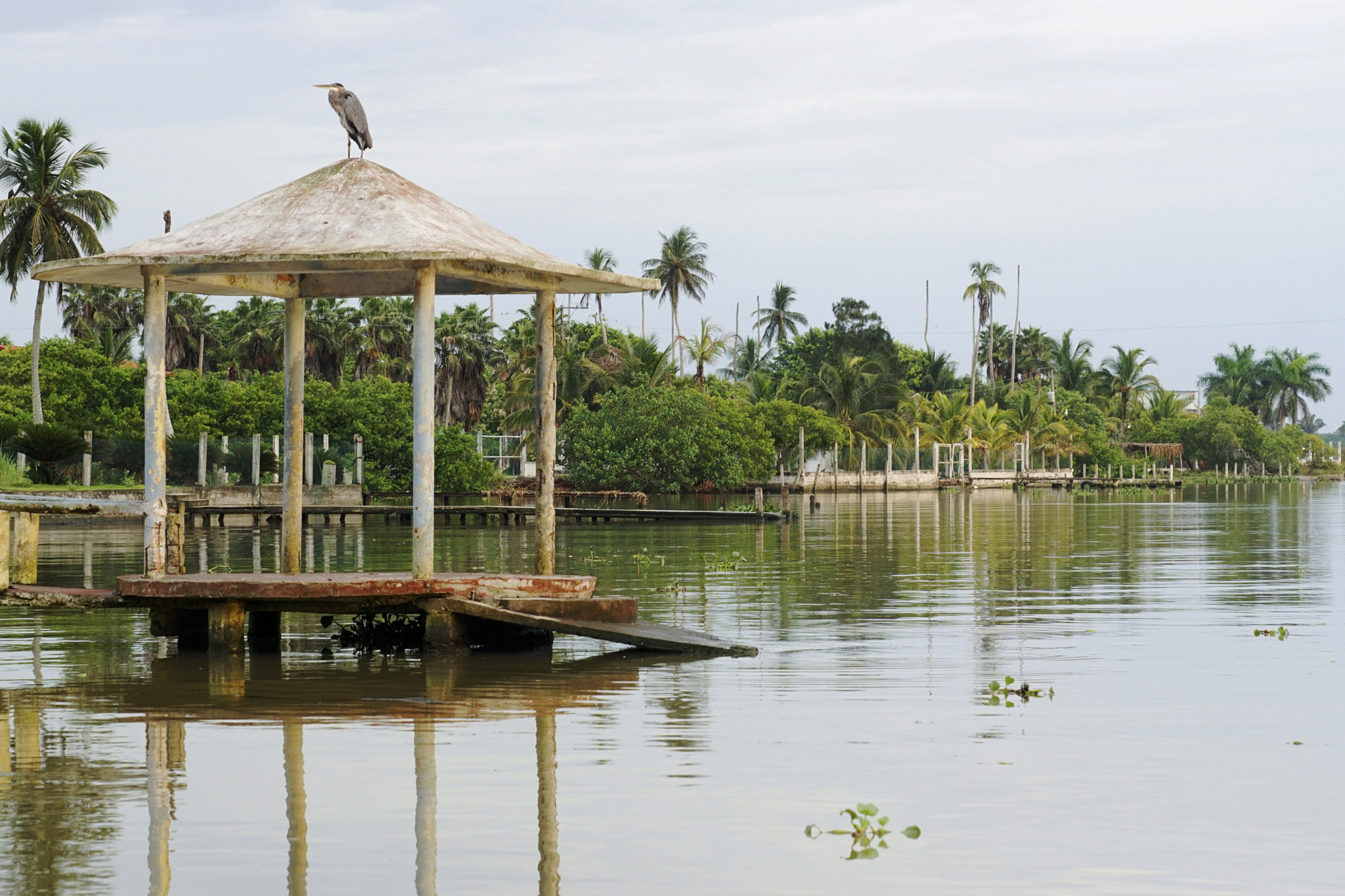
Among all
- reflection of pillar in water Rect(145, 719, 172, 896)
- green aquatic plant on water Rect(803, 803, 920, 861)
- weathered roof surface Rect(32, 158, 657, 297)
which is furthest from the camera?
weathered roof surface Rect(32, 158, 657, 297)

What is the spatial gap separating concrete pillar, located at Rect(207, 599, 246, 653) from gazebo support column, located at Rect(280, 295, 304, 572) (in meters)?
1.22

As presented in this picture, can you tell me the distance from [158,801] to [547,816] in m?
1.93

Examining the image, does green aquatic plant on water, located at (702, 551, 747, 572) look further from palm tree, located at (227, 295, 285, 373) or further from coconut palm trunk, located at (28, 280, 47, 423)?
palm tree, located at (227, 295, 285, 373)

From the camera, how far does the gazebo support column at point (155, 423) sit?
A: 12.6 m

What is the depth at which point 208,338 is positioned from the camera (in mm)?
72750

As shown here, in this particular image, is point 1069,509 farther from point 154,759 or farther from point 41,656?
point 154,759

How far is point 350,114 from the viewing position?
1329cm

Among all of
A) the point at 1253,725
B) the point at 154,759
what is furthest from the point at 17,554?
the point at 1253,725

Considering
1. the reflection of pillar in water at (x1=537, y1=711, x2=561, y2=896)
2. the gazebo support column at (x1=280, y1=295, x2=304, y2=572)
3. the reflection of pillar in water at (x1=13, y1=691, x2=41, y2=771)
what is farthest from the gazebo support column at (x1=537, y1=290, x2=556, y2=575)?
the reflection of pillar in water at (x1=13, y1=691, x2=41, y2=771)

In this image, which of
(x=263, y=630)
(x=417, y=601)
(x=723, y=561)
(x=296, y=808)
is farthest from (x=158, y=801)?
(x=723, y=561)

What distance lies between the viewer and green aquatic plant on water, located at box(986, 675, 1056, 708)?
34.3ft

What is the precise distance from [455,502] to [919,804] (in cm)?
4210

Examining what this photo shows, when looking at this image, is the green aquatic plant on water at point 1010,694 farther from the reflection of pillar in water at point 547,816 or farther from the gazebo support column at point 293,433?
the gazebo support column at point 293,433

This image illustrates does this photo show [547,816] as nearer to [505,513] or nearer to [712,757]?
[712,757]
